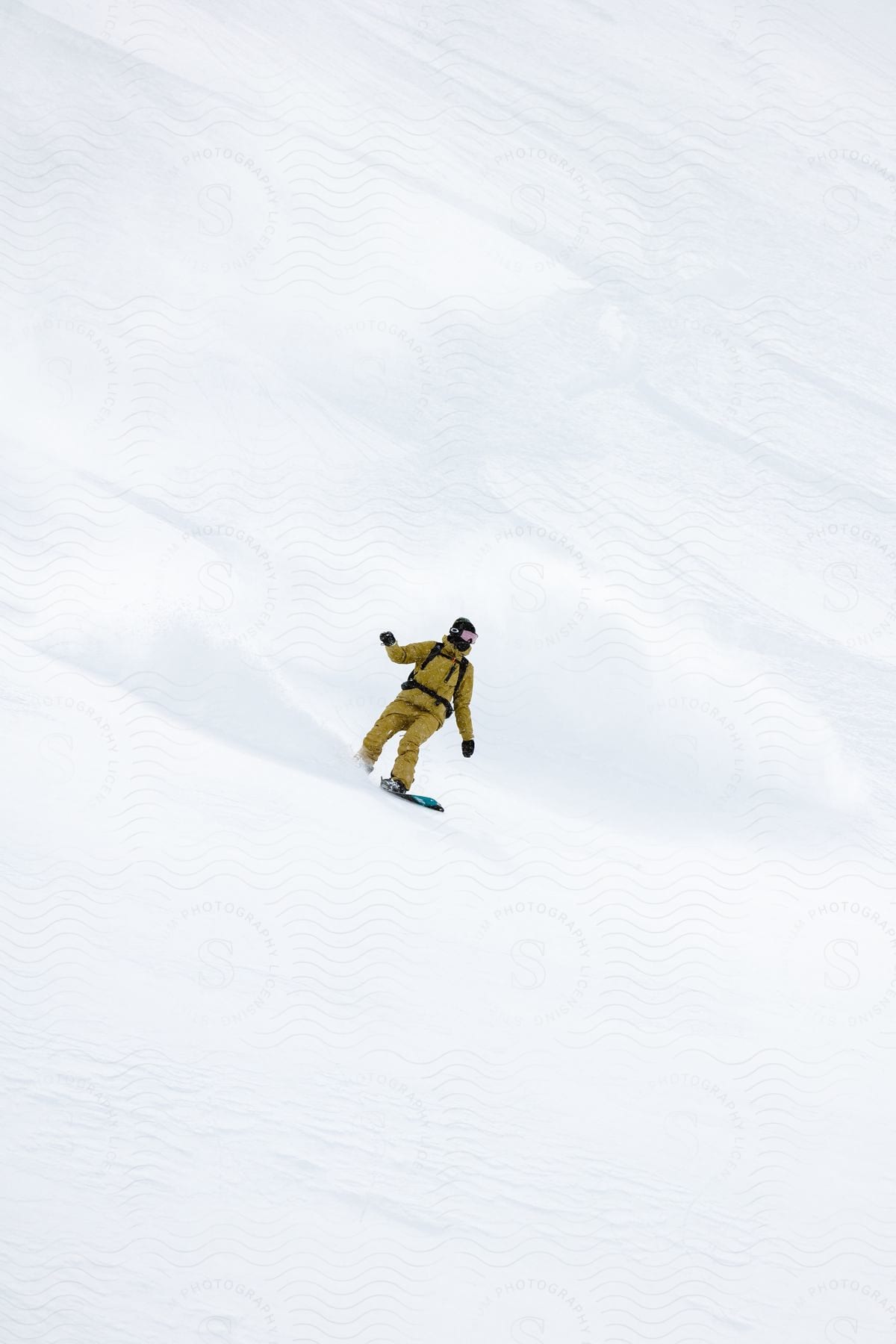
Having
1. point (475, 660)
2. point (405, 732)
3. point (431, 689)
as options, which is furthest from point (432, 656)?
point (475, 660)

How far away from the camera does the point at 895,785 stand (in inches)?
506

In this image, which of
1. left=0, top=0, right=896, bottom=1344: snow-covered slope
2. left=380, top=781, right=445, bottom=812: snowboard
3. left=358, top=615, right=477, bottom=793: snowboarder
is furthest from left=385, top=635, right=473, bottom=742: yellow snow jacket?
left=0, top=0, right=896, bottom=1344: snow-covered slope

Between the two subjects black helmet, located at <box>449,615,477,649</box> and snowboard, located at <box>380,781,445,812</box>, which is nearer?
black helmet, located at <box>449,615,477,649</box>

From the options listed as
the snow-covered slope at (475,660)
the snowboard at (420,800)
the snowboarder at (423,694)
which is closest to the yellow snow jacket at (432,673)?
the snowboarder at (423,694)

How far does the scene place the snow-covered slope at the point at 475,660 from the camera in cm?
912

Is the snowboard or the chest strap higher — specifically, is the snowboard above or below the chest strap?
below

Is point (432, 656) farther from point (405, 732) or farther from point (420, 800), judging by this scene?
point (420, 800)

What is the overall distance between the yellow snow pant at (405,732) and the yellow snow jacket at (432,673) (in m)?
0.06

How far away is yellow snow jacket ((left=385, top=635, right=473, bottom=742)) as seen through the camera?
9453 millimetres

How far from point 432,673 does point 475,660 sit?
2.51m

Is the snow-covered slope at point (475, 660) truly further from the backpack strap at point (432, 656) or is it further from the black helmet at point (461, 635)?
the black helmet at point (461, 635)

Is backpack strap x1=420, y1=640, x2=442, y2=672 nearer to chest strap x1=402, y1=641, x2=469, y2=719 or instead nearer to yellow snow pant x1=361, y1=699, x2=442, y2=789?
chest strap x1=402, y1=641, x2=469, y2=719

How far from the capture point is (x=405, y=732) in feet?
31.9

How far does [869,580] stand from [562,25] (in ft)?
31.7
